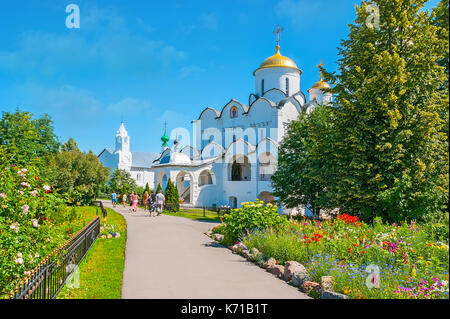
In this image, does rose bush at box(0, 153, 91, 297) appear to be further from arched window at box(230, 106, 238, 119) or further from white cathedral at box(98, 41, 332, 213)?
arched window at box(230, 106, 238, 119)

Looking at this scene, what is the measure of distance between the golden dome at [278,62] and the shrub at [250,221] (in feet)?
86.2

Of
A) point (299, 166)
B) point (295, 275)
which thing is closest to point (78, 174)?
point (299, 166)

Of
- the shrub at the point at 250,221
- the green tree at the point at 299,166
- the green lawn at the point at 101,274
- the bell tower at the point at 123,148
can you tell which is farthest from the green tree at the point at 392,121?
the bell tower at the point at 123,148

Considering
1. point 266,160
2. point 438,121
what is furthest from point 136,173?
point 438,121

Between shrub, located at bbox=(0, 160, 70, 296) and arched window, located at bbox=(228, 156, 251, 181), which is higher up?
arched window, located at bbox=(228, 156, 251, 181)

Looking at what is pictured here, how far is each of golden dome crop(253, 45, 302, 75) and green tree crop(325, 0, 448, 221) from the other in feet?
71.3

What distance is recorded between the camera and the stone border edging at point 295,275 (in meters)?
5.55

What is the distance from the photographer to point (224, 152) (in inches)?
1273

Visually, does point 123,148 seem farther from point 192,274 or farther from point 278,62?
point 192,274

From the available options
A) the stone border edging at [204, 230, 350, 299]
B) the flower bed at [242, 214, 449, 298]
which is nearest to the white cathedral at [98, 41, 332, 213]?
the flower bed at [242, 214, 449, 298]

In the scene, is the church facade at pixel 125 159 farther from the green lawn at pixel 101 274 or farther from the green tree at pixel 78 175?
the green lawn at pixel 101 274

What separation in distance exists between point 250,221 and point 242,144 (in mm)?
20414

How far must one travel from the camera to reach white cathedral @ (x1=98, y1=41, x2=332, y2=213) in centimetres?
2953

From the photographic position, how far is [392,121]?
35.1 ft
